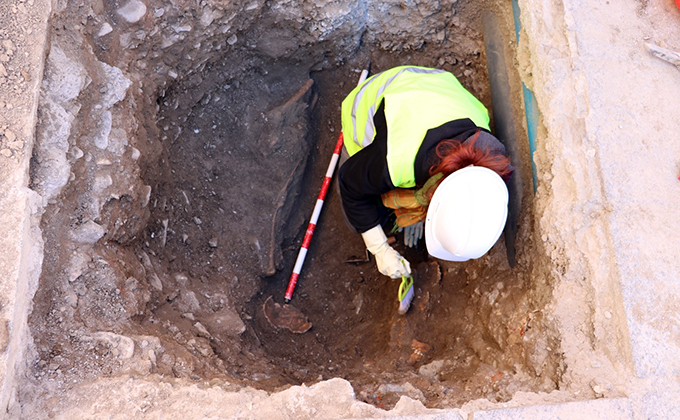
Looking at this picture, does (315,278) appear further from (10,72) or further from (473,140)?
(10,72)

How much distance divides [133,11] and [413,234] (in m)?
2.11

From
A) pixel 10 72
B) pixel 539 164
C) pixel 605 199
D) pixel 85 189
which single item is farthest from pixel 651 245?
pixel 10 72

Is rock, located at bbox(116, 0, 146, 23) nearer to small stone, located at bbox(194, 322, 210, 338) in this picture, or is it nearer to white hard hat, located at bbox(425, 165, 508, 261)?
small stone, located at bbox(194, 322, 210, 338)

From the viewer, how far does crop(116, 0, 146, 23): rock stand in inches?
95.5

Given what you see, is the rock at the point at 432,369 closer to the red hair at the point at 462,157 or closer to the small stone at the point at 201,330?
the red hair at the point at 462,157

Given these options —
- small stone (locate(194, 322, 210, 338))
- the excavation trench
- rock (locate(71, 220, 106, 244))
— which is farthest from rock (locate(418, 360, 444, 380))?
rock (locate(71, 220, 106, 244))

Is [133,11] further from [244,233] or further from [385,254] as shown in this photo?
[385,254]

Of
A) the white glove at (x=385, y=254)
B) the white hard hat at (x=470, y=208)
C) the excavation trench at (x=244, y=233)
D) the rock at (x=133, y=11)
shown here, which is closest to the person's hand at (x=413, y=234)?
the excavation trench at (x=244, y=233)

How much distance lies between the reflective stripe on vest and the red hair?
0.37 ft

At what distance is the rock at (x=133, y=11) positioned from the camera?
243 cm

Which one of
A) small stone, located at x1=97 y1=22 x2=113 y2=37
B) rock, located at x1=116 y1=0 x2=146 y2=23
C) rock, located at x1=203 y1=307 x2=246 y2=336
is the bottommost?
rock, located at x1=203 y1=307 x2=246 y2=336

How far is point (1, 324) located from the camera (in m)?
1.72

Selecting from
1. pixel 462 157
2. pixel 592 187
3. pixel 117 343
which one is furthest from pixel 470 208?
pixel 117 343

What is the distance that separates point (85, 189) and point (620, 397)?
241cm
